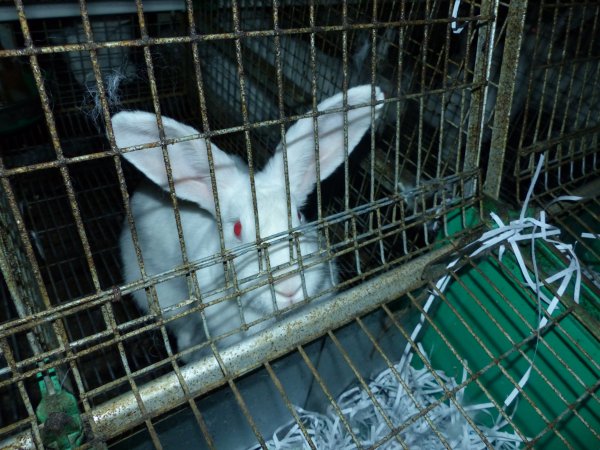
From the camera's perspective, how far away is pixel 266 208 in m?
1.43

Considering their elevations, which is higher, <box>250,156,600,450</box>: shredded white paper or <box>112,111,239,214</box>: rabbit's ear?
<box>112,111,239,214</box>: rabbit's ear

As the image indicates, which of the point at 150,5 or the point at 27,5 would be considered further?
the point at 150,5

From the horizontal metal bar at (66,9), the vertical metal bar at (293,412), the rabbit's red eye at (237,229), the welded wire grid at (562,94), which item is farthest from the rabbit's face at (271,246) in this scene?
the horizontal metal bar at (66,9)

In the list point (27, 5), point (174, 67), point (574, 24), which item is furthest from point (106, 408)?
point (574, 24)

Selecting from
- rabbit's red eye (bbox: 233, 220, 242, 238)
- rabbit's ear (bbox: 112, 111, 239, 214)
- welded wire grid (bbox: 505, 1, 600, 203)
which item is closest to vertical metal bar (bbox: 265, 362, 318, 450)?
rabbit's red eye (bbox: 233, 220, 242, 238)

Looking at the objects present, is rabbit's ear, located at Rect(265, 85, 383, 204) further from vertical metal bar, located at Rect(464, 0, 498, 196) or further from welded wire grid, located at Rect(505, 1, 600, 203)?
welded wire grid, located at Rect(505, 1, 600, 203)

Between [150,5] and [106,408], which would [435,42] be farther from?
[106,408]

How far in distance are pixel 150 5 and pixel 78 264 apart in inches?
49.2

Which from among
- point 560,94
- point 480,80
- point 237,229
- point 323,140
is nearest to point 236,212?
point 237,229

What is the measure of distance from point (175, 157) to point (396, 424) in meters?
1.12

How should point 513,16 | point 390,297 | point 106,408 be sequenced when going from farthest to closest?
point 390,297 → point 513,16 → point 106,408

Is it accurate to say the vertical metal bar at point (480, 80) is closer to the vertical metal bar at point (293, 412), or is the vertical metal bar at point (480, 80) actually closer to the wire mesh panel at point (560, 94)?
the wire mesh panel at point (560, 94)

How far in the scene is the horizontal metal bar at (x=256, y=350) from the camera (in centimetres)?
105

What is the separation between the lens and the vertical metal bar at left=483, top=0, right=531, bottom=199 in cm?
126
